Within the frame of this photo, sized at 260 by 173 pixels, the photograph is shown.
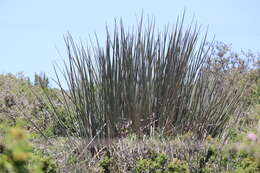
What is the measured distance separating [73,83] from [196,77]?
1741 mm

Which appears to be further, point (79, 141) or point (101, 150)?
point (79, 141)

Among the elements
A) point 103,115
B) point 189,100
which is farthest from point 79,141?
point 189,100

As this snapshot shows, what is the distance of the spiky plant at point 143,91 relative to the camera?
551 cm

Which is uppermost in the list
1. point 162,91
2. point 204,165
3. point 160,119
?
point 162,91

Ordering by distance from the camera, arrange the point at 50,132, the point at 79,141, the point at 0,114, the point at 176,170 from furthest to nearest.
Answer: the point at 0,114, the point at 50,132, the point at 79,141, the point at 176,170

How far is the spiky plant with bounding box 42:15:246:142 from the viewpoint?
217 inches

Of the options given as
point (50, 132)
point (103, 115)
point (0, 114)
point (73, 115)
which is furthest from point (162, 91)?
point (0, 114)

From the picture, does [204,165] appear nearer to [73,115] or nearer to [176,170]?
[176,170]

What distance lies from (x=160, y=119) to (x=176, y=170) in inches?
60.7

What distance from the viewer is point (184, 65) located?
5.90 metres

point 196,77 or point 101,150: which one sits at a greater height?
point 196,77

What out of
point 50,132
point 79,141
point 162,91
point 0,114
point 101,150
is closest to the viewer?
point 101,150

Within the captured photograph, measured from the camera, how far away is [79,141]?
538 cm

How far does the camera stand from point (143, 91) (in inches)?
224
